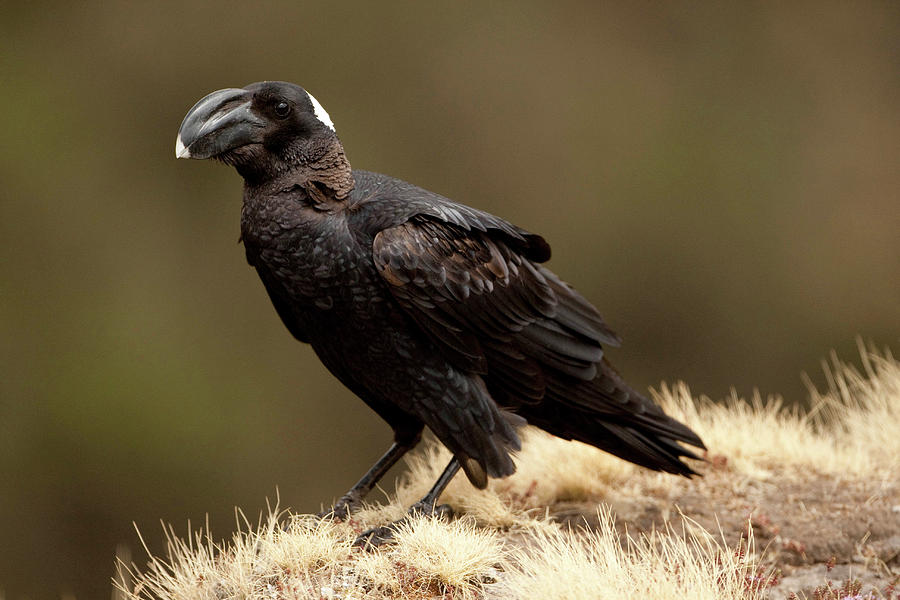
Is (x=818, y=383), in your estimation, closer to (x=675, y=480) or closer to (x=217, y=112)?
(x=675, y=480)

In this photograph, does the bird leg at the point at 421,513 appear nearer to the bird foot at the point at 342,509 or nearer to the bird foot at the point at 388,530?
the bird foot at the point at 388,530

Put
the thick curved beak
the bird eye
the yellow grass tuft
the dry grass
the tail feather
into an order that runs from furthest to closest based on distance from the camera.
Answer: the tail feather, the bird eye, the thick curved beak, the dry grass, the yellow grass tuft

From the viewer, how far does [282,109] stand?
358cm

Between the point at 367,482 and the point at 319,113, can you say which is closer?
the point at 319,113

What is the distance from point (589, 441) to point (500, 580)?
1.02m

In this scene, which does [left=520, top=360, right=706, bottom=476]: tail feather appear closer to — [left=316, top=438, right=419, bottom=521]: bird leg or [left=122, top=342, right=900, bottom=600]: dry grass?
[left=122, top=342, right=900, bottom=600]: dry grass

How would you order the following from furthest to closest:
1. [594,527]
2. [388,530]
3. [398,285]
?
[594,527] < [388,530] < [398,285]

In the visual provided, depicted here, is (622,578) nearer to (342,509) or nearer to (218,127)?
(342,509)

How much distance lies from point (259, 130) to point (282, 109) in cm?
12

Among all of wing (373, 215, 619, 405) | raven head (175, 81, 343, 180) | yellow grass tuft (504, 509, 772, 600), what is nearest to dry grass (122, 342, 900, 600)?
yellow grass tuft (504, 509, 772, 600)

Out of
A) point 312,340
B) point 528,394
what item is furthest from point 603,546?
point 312,340

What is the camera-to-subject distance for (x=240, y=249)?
737 cm

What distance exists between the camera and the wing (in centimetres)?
352

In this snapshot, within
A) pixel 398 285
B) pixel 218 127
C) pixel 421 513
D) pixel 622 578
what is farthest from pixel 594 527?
pixel 218 127
